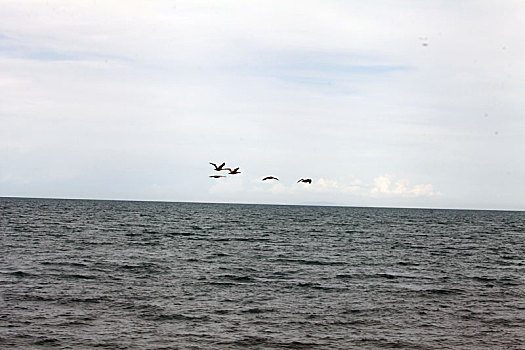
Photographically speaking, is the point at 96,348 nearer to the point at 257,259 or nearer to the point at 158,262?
the point at 158,262

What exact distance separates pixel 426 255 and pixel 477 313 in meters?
25.6

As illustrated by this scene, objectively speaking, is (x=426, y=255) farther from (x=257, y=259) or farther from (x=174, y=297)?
(x=174, y=297)

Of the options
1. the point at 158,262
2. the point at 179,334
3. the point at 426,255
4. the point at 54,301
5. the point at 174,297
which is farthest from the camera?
the point at 426,255

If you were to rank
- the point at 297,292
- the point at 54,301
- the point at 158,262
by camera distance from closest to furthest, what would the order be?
1. the point at 54,301
2. the point at 297,292
3. the point at 158,262

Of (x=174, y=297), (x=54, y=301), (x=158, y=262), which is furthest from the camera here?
(x=158, y=262)

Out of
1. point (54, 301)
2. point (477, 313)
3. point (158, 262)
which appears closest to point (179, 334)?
point (54, 301)

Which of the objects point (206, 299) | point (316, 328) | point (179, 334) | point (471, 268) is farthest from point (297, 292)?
point (471, 268)

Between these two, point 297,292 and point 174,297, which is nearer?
point 174,297

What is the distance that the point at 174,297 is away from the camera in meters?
28.4

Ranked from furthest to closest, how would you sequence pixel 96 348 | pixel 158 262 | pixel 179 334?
pixel 158 262 < pixel 179 334 < pixel 96 348

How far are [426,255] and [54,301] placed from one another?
115 ft

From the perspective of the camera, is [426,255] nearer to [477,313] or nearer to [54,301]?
[477,313]

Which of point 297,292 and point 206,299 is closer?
point 206,299

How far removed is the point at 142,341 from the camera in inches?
821
